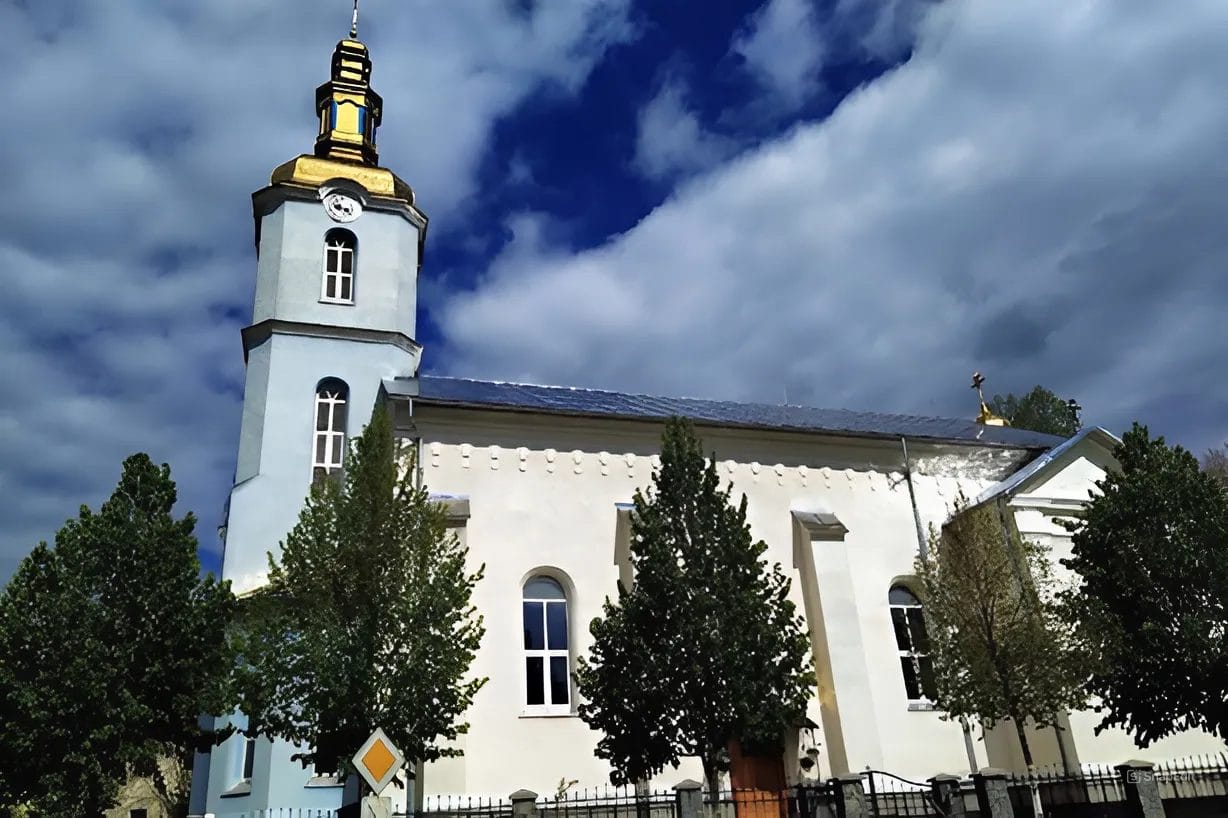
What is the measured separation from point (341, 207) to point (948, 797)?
19.8m

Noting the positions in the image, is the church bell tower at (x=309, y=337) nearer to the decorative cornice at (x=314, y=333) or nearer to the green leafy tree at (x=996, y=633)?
the decorative cornice at (x=314, y=333)

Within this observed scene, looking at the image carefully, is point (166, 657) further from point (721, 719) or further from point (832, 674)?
point (832, 674)

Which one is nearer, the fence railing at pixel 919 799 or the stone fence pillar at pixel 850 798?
the stone fence pillar at pixel 850 798

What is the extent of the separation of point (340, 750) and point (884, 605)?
12510 mm

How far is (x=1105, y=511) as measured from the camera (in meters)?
17.0

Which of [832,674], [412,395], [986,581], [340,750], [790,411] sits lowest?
[340,750]

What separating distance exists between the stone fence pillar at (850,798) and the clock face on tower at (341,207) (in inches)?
724

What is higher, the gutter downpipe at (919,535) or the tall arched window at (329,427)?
the tall arched window at (329,427)

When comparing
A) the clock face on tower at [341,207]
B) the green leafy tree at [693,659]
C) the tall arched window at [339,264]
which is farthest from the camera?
the clock face on tower at [341,207]

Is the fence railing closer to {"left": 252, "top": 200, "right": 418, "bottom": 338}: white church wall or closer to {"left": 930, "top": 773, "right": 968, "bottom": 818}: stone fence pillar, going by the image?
{"left": 930, "top": 773, "right": 968, "bottom": 818}: stone fence pillar

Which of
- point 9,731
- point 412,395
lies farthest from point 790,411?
point 9,731

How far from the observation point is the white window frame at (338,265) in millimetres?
23344

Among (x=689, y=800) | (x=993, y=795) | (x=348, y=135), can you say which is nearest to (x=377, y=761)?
(x=689, y=800)

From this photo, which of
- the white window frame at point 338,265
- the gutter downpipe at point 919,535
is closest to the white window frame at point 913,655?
the gutter downpipe at point 919,535
